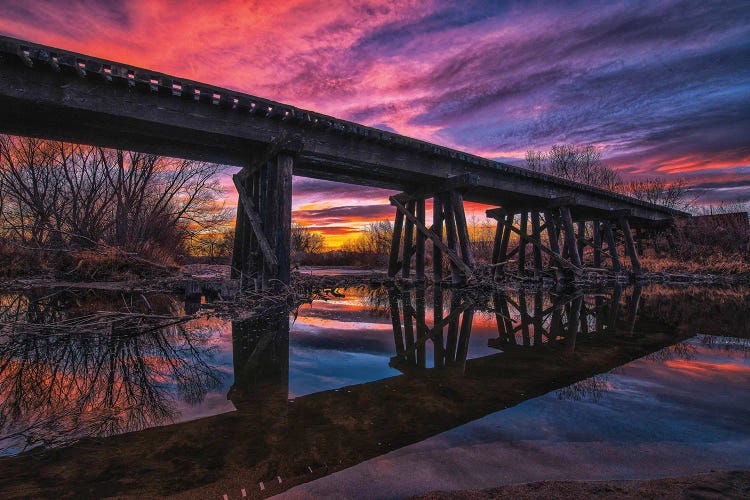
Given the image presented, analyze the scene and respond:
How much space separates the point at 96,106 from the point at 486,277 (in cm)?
964

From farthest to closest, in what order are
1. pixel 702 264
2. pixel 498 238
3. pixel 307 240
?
pixel 307 240
pixel 702 264
pixel 498 238

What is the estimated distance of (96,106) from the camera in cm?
559

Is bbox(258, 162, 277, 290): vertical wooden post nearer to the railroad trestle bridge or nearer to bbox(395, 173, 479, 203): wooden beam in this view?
the railroad trestle bridge

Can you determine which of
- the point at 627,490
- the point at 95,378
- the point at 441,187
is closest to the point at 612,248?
the point at 441,187

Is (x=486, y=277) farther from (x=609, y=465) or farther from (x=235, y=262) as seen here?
(x=609, y=465)

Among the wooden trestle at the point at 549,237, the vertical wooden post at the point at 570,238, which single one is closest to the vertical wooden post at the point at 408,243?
the wooden trestle at the point at 549,237

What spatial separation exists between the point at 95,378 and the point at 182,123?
5.30 meters

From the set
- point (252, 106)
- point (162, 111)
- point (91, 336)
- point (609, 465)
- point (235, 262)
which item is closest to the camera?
point (609, 465)

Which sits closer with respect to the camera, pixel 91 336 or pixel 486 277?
pixel 91 336

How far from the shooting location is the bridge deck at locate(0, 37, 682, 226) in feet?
17.1

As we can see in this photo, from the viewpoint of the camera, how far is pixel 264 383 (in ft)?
8.15

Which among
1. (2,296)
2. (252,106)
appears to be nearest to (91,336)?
(252,106)

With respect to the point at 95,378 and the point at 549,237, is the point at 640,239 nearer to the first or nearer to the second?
the point at 549,237

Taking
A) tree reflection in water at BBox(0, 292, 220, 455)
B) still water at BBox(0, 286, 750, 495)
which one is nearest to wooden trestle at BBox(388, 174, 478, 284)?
still water at BBox(0, 286, 750, 495)
